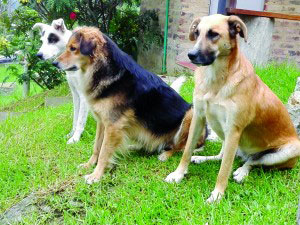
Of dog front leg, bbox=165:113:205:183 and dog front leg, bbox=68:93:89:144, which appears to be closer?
dog front leg, bbox=165:113:205:183

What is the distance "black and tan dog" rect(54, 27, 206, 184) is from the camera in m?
3.35

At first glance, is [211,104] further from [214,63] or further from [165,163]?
[165,163]

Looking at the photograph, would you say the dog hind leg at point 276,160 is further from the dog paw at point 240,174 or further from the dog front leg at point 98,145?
the dog front leg at point 98,145

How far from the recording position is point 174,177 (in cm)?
328

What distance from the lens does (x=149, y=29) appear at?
891 cm

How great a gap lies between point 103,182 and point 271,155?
1541mm

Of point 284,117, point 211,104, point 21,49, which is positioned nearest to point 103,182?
point 211,104

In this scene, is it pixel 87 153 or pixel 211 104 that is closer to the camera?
pixel 211 104

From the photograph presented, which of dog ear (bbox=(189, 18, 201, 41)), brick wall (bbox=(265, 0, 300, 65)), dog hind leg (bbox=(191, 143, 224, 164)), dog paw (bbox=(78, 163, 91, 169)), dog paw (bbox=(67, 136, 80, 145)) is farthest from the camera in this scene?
brick wall (bbox=(265, 0, 300, 65))

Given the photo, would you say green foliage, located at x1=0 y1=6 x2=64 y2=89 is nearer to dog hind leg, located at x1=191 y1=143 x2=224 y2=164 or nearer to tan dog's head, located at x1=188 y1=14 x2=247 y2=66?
dog hind leg, located at x1=191 y1=143 x2=224 y2=164

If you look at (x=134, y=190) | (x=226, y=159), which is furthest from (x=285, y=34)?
(x=134, y=190)

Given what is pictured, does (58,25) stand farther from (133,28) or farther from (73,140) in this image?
(133,28)

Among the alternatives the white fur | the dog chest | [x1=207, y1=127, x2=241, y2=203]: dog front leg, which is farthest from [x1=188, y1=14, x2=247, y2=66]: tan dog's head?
the white fur

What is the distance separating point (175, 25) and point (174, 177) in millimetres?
5511
